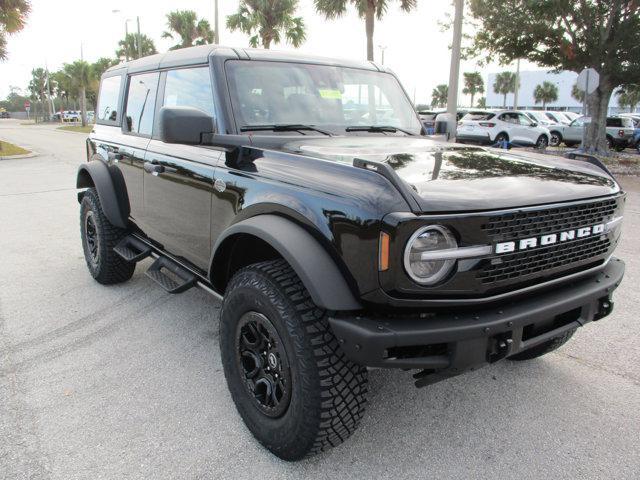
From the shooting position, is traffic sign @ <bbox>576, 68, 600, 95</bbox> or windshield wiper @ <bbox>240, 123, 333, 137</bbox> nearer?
windshield wiper @ <bbox>240, 123, 333, 137</bbox>

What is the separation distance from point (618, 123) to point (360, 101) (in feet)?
77.8

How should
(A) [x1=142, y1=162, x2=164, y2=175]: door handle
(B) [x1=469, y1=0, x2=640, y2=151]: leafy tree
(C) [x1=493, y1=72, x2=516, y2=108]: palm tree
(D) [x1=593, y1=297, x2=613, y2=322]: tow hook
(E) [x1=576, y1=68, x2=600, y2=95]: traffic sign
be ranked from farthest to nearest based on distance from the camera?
1. (C) [x1=493, y1=72, x2=516, y2=108]: palm tree
2. (B) [x1=469, y1=0, x2=640, y2=151]: leafy tree
3. (E) [x1=576, y1=68, x2=600, y2=95]: traffic sign
4. (A) [x1=142, y1=162, x2=164, y2=175]: door handle
5. (D) [x1=593, y1=297, x2=613, y2=322]: tow hook

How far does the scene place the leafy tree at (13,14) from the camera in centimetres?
1530

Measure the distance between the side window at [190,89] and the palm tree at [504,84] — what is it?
80675mm

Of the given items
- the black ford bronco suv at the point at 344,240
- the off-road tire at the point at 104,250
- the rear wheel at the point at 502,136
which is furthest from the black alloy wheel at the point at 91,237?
the rear wheel at the point at 502,136

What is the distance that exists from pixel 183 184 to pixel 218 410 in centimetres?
136

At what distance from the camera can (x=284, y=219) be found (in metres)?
2.38

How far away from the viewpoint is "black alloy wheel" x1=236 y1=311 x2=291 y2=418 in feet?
7.53

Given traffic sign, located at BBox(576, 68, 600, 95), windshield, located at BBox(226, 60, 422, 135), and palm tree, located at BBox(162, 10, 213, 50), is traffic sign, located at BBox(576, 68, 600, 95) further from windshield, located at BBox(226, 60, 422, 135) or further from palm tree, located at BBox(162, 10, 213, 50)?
palm tree, located at BBox(162, 10, 213, 50)

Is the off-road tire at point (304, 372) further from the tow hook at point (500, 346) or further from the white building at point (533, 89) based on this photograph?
the white building at point (533, 89)

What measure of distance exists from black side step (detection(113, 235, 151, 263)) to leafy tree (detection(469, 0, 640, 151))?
45.8ft

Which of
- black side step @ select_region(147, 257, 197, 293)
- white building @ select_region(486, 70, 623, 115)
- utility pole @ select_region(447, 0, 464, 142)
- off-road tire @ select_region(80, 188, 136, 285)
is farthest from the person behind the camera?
white building @ select_region(486, 70, 623, 115)

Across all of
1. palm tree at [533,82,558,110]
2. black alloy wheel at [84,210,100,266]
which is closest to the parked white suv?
black alloy wheel at [84,210,100,266]

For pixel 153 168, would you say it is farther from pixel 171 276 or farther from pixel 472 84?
pixel 472 84
